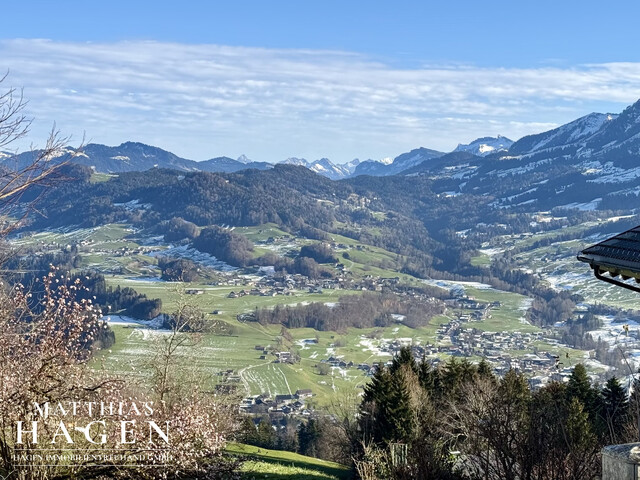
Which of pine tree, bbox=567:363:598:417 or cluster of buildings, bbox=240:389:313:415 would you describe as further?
cluster of buildings, bbox=240:389:313:415

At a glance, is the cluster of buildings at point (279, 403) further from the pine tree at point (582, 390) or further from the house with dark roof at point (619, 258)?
the house with dark roof at point (619, 258)

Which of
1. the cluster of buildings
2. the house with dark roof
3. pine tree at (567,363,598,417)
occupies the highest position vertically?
the house with dark roof

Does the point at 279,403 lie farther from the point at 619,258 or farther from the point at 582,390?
the point at 619,258

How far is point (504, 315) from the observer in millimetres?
198000

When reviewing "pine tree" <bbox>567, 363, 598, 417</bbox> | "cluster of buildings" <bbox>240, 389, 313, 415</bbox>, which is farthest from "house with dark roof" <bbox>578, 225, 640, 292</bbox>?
"cluster of buildings" <bbox>240, 389, 313, 415</bbox>

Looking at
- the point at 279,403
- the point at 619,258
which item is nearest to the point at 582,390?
the point at 619,258

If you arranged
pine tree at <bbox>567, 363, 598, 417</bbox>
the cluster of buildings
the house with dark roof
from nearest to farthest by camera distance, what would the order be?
the house with dark roof < pine tree at <bbox>567, 363, 598, 417</bbox> < the cluster of buildings

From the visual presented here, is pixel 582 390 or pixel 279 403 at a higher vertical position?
pixel 582 390

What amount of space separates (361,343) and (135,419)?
5989 inches

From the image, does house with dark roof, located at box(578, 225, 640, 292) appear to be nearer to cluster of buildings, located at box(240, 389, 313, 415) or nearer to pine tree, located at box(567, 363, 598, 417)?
pine tree, located at box(567, 363, 598, 417)

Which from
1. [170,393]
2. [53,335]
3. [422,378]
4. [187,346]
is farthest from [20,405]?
[422,378]

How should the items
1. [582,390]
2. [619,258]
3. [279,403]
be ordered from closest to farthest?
[619,258] → [582,390] → [279,403]

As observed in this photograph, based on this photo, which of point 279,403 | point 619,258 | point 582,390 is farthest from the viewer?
point 279,403

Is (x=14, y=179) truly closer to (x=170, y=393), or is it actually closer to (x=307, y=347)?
(x=170, y=393)
